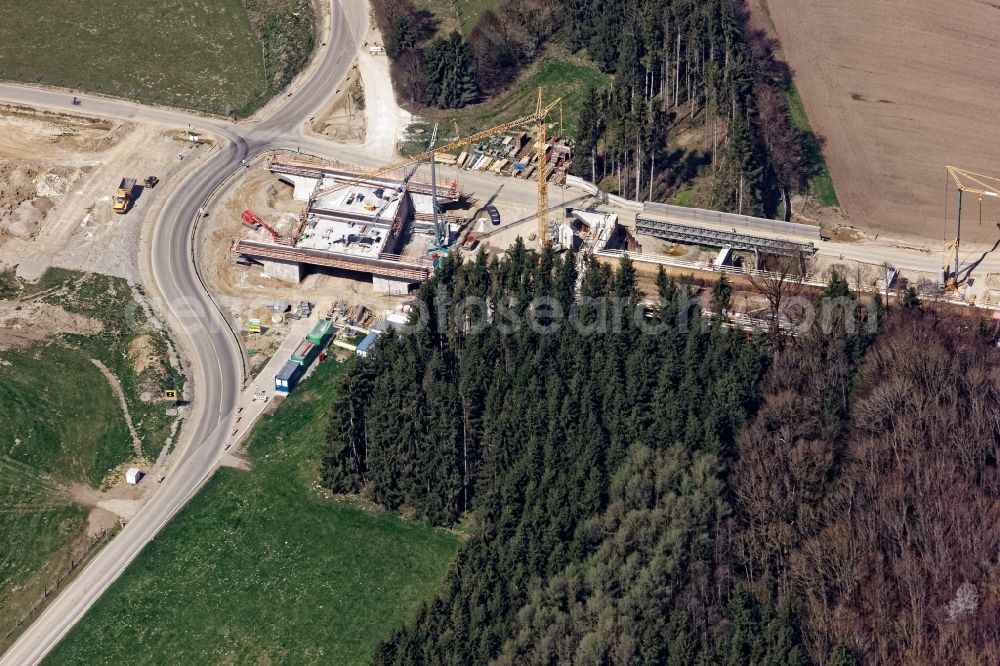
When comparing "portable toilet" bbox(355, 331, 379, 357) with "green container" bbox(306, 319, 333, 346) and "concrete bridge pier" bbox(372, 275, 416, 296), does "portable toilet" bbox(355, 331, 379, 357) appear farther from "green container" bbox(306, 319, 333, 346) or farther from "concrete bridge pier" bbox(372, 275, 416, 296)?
"concrete bridge pier" bbox(372, 275, 416, 296)

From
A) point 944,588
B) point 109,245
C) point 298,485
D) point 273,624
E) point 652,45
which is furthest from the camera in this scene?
point 652,45

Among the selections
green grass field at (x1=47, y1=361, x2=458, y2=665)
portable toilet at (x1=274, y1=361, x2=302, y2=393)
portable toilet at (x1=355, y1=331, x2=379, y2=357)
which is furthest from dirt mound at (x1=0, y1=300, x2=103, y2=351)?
portable toilet at (x1=355, y1=331, x2=379, y2=357)

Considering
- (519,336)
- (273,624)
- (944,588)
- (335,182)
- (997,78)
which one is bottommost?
(273,624)

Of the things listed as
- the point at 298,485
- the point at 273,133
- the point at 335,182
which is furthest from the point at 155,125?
the point at 298,485

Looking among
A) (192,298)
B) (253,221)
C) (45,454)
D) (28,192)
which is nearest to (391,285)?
(253,221)

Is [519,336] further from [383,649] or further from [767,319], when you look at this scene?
[383,649]

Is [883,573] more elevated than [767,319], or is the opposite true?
[767,319]

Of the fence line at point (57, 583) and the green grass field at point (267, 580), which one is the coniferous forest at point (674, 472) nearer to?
the green grass field at point (267, 580)
